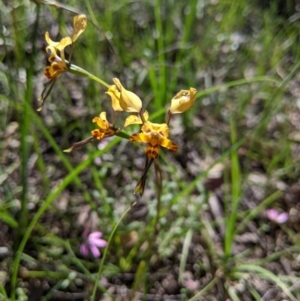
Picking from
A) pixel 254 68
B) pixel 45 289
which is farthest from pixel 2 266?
pixel 254 68

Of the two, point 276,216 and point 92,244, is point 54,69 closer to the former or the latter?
point 92,244

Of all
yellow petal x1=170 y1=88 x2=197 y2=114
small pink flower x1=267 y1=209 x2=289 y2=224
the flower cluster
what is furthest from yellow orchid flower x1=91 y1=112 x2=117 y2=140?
small pink flower x1=267 y1=209 x2=289 y2=224

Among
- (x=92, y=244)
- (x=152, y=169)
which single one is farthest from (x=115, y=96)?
(x=152, y=169)

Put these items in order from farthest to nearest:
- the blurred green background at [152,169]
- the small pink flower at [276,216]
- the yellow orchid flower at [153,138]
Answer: the small pink flower at [276,216]
the blurred green background at [152,169]
the yellow orchid flower at [153,138]

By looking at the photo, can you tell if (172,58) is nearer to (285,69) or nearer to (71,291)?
(285,69)

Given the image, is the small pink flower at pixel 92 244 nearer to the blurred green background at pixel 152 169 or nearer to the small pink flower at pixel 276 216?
the blurred green background at pixel 152 169

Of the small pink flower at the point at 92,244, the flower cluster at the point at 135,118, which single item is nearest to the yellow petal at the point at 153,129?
the flower cluster at the point at 135,118
